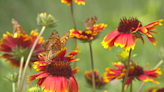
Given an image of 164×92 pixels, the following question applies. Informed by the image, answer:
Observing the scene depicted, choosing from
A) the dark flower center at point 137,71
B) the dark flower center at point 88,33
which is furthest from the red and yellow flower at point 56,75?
the dark flower center at point 137,71

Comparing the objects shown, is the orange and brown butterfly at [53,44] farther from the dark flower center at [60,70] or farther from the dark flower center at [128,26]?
the dark flower center at [128,26]

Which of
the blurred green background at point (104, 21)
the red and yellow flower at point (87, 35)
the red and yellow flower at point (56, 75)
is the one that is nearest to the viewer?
the red and yellow flower at point (56, 75)

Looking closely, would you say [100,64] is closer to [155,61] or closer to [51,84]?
[155,61]

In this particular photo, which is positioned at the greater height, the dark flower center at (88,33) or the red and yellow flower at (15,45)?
the dark flower center at (88,33)

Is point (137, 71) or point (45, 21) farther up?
point (45, 21)

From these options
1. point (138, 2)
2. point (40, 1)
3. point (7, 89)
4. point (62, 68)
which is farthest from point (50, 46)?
point (138, 2)

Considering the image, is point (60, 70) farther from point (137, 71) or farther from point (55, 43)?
point (137, 71)

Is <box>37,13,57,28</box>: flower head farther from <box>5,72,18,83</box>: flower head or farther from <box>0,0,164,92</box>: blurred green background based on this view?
<box>0,0,164,92</box>: blurred green background

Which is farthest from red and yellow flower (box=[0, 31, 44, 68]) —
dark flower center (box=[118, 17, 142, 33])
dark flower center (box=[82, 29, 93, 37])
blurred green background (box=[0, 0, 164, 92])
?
blurred green background (box=[0, 0, 164, 92])

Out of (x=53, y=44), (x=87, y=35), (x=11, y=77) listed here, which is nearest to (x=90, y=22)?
(x=87, y=35)

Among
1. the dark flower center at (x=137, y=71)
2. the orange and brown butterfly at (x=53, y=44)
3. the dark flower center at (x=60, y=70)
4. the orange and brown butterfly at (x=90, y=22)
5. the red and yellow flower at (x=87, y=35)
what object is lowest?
the dark flower center at (x=137, y=71)

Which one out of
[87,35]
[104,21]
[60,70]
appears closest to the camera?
[60,70]
